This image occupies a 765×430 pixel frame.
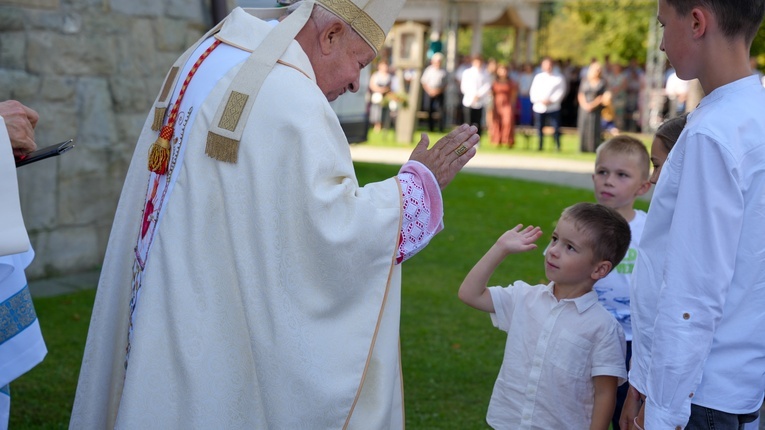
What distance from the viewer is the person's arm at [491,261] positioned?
10.8 ft

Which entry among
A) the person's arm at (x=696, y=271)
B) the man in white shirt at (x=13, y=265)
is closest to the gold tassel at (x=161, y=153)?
the man in white shirt at (x=13, y=265)

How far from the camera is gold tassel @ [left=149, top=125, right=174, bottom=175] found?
9.60ft

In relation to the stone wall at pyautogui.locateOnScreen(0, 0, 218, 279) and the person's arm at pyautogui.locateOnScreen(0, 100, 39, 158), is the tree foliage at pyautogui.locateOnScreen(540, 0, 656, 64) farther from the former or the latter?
the person's arm at pyautogui.locateOnScreen(0, 100, 39, 158)

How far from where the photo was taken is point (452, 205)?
1188 centimetres

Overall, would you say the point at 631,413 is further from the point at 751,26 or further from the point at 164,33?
the point at 164,33

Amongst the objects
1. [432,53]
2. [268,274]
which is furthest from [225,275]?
[432,53]

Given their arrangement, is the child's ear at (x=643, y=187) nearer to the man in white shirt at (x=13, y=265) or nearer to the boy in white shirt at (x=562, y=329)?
the boy in white shirt at (x=562, y=329)

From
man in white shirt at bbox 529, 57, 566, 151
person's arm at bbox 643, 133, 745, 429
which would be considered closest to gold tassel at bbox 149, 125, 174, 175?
person's arm at bbox 643, 133, 745, 429

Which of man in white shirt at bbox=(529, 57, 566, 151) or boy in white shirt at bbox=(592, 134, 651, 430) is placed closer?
boy in white shirt at bbox=(592, 134, 651, 430)

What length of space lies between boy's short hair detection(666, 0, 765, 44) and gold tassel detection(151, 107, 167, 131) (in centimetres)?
157

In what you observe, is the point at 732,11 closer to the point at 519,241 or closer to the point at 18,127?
the point at 519,241

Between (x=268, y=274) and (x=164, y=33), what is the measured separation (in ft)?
19.0

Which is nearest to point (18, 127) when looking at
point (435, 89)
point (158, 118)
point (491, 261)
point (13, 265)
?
point (158, 118)

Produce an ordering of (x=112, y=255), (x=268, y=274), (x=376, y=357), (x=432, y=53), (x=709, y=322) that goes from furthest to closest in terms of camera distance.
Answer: (x=432, y=53)
(x=112, y=255)
(x=376, y=357)
(x=268, y=274)
(x=709, y=322)
